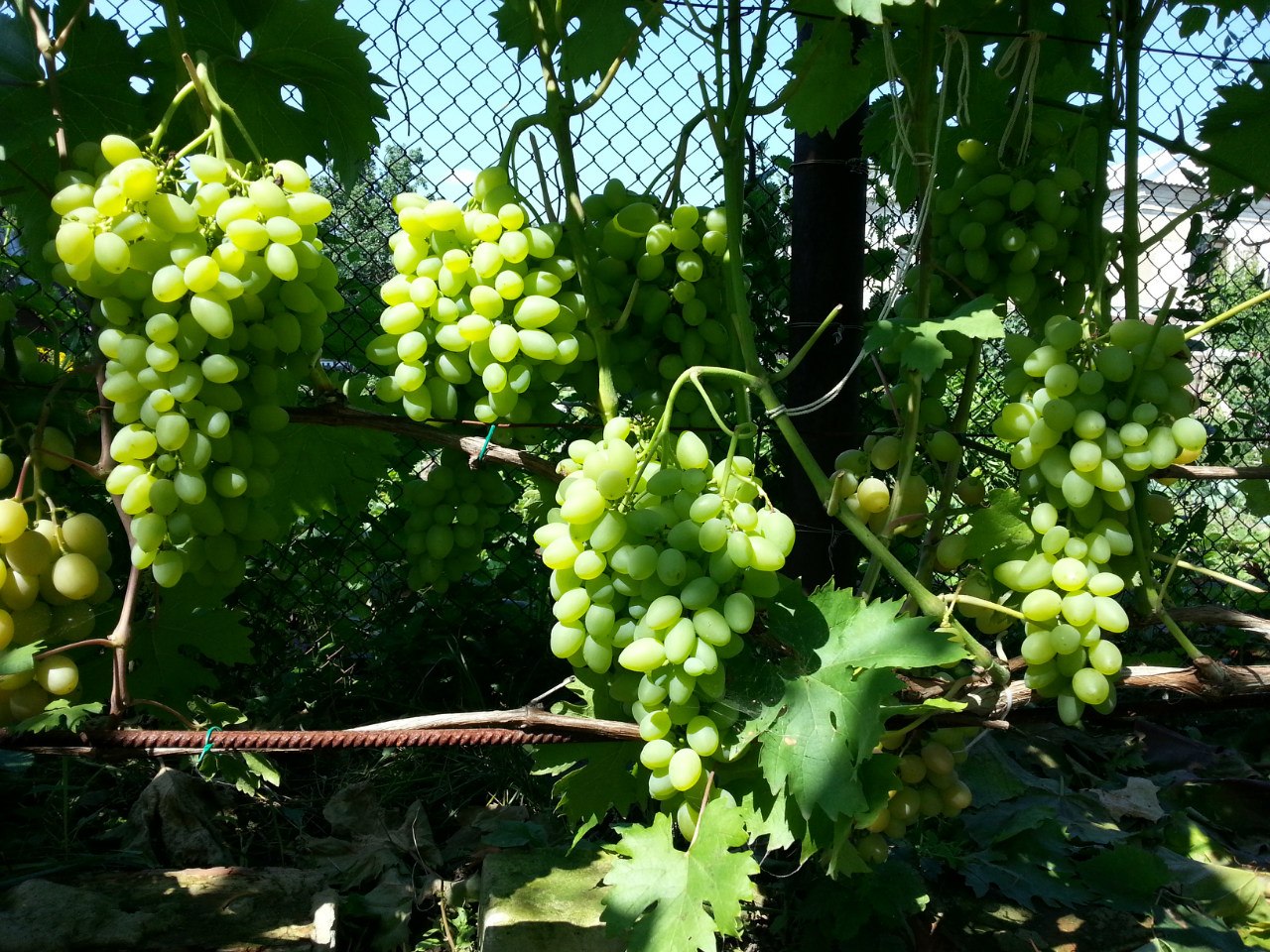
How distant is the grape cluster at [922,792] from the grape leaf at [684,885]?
0.27 metres

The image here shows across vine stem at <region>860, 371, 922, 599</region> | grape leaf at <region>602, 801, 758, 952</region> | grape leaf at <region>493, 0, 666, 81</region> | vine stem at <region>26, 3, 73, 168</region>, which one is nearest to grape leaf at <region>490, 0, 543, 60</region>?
grape leaf at <region>493, 0, 666, 81</region>

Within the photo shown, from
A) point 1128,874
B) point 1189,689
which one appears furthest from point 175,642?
point 1128,874

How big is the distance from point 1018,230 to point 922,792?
0.68 meters

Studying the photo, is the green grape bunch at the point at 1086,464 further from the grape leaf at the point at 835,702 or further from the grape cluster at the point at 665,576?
the grape cluster at the point at 665,576

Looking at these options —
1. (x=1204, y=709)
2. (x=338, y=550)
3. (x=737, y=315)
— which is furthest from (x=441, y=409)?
(x=338, y=550)

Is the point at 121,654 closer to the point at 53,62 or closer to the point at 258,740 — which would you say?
the point at 258,740

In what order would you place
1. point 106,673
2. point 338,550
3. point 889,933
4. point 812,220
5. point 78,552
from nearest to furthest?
point 78,552, point 106,673, point 889,933, point 812,220, point 338,550

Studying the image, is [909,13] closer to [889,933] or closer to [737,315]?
[737,315]

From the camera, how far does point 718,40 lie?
1.23m

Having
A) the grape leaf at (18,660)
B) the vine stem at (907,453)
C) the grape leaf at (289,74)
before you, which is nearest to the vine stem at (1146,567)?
the vine stem at (907,453)

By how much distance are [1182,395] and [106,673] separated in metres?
1.29

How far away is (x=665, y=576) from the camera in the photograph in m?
0.98

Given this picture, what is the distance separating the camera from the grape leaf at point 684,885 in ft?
3.36

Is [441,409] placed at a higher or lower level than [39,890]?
higher
